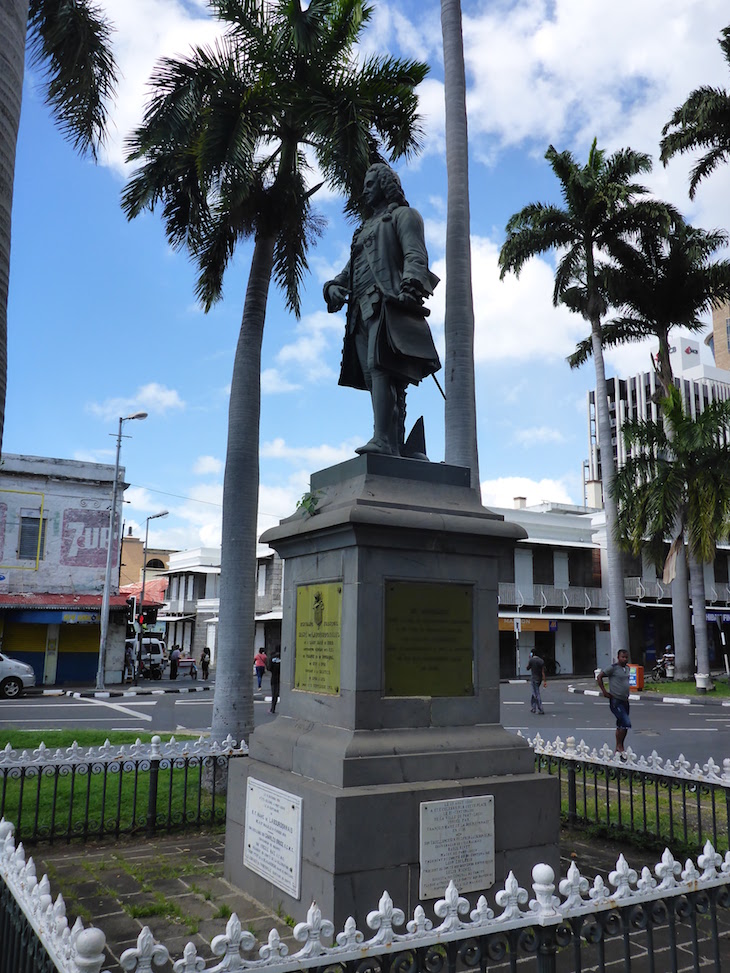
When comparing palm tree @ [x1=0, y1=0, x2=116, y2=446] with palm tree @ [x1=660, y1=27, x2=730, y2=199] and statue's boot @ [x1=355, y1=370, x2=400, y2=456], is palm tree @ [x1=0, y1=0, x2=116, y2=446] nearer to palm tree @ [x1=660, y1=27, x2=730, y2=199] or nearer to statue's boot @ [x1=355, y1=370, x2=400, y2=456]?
statue's boot @ [x1=355, y1=370, x2=400, y2=456]

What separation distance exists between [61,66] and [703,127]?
20.9 m

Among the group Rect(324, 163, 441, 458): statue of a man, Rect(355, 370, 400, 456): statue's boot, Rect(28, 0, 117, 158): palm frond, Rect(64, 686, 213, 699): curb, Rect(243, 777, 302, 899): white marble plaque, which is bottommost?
Rect(64, 686, 213, 699): curb

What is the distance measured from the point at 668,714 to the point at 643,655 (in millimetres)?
25851

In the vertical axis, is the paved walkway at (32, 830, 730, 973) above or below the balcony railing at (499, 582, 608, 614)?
below

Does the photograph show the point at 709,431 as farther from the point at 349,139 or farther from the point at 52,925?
the point at 52,925

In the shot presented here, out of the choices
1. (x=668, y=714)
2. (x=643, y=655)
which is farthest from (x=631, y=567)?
(x=668, y=714)

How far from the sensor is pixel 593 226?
2853 centimetres

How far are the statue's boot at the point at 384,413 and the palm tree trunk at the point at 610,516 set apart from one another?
67.3 ft

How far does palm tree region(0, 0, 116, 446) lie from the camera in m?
5.43

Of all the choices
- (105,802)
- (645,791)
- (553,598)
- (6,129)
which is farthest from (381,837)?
(553,598)

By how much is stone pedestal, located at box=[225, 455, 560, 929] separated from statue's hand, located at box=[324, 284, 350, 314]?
1.35 m

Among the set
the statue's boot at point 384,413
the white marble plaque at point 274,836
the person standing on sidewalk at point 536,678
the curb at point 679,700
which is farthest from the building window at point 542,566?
the white marble plaque at point 274,836

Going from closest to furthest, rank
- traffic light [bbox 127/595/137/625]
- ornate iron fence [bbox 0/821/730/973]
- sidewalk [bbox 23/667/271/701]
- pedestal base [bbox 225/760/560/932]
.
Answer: ornate iron fence [bbox 0/821/730/973] → pedestal base [bbox 225/760/560/932] → sidewalk [bbox 23/667/271/701] → traffic light [bbox 127/595/137/625]

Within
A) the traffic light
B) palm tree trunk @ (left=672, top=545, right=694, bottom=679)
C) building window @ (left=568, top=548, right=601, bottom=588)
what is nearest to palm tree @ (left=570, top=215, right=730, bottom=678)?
palm tree trunk @ (left=672, top=545, right=694, bottom=679)
